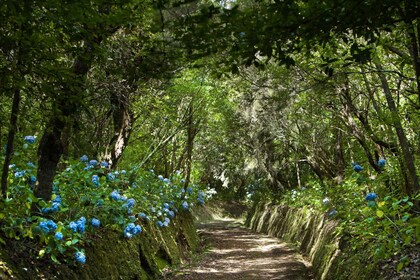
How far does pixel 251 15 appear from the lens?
7.28 ft

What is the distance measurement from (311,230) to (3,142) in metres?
8.62

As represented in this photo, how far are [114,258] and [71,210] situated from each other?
122 cm

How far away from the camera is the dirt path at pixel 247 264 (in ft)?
28.8

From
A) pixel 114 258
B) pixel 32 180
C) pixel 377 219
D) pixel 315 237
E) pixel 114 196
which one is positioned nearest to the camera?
pixel 32 180

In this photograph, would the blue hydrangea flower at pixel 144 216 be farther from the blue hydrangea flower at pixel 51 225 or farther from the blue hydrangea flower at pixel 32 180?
the blue hydrangea flower at pixel 51 225

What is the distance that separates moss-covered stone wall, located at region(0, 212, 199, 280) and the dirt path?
559mm

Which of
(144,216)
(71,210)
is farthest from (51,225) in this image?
(144,216)

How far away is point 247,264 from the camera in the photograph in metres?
10.5

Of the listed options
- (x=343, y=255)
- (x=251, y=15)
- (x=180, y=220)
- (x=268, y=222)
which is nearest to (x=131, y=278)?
(x=343, y=255)

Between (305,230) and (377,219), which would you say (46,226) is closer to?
(377,219)

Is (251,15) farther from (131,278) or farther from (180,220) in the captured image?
(180,220)

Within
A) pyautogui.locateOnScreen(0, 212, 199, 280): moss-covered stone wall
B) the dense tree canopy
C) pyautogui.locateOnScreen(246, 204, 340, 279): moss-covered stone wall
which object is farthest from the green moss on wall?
pyautogui.locateOnScreen(0, 212, 199, 280): moss-covered stone wall

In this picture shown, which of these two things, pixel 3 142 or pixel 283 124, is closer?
pixel 3 142

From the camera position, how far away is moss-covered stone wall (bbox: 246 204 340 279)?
26.6ft
